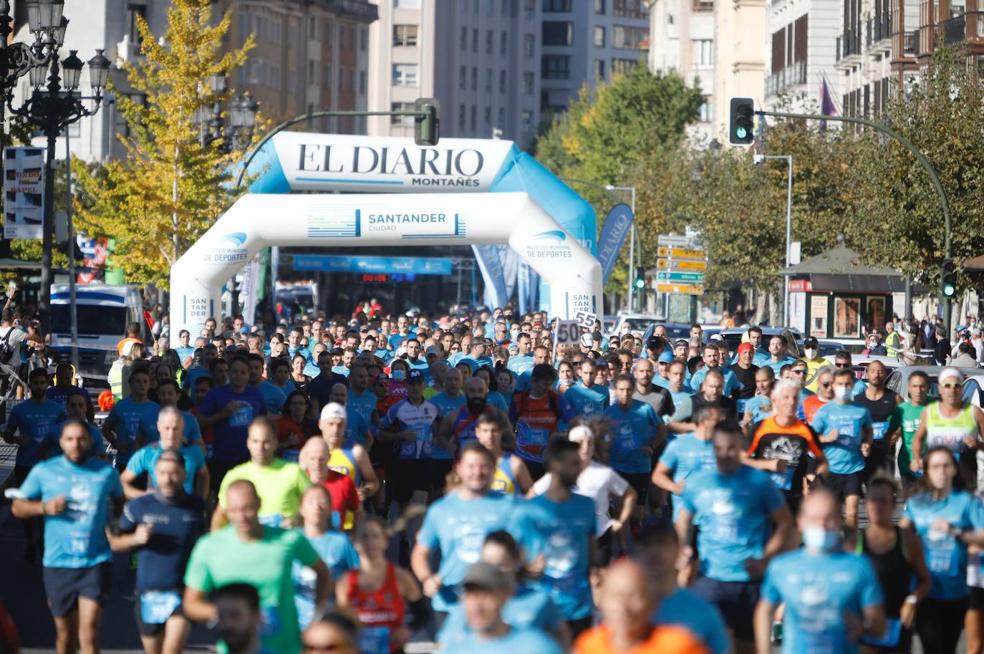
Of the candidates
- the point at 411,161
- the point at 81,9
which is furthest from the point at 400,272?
the point at 411,161

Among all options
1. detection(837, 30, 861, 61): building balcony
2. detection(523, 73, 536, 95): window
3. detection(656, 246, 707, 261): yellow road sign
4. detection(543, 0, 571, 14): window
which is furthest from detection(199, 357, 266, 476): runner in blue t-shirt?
detection(543, 0, 571, 14): window

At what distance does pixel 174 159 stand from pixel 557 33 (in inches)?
4981

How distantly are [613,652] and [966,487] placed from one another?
4.57 m

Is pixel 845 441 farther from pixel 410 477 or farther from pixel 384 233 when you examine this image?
pixel 384 233

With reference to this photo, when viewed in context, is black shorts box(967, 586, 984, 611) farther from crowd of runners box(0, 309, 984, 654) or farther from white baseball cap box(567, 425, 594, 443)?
white baseball cap box(567, 425, 594, 443)

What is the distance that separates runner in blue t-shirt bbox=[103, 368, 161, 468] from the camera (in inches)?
608

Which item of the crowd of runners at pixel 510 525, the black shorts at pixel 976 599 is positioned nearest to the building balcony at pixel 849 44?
the crowd of runners at pixel 510 525

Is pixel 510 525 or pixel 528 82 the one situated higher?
pixel 528 82

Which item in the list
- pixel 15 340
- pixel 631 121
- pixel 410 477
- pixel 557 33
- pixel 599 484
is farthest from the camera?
pixel 557 33

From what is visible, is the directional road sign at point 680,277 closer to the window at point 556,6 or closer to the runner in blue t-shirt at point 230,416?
the runner in blue t-shirt at point 230,416

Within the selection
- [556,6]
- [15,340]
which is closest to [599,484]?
[15,340]

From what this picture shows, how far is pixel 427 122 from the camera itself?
109 feet

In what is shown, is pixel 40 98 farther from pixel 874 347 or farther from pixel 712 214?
pixel 712 214

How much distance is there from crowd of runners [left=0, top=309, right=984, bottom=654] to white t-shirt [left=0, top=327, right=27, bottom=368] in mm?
14306
